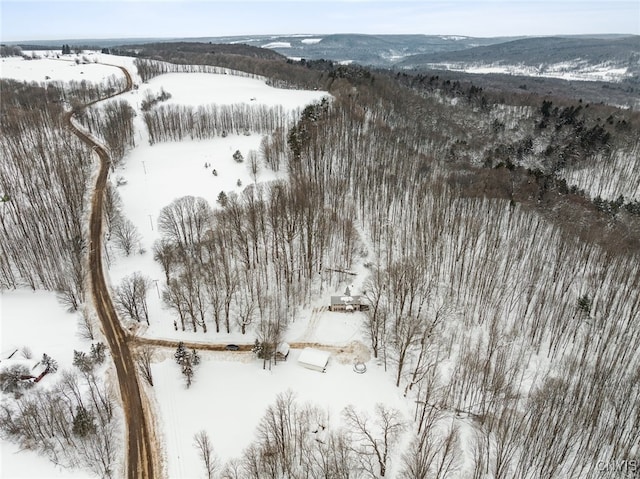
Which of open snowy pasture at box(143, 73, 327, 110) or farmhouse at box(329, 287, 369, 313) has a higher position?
open snowy pasture at box(143, 73, 327, 110)

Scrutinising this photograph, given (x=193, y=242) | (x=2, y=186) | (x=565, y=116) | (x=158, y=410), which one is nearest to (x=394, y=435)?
(x=158, y=410)

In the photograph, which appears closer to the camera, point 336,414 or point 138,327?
point 336,414

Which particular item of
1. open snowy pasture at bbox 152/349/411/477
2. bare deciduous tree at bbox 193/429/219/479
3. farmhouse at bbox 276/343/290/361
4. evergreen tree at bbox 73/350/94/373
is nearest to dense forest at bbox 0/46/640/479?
farmhouse at bbox 276/343/290/361

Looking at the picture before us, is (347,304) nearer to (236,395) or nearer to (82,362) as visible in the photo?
(236,395)

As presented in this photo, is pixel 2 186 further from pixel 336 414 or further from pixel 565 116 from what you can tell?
pixel 565 116

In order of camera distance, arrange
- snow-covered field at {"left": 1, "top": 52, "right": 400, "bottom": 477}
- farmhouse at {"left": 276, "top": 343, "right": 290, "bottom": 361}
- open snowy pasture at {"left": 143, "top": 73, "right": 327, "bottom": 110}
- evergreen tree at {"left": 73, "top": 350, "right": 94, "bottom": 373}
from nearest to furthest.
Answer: snow-covered field at {"left": 1, "top": 52, "right": 400, "bottom": 477} → evergreen tree at {"left": 73, "top": 350, "right": 94, "bottom": 373} → farmhouse at {"left": 276, "top": 343, "right": 290, "bottom": 361} → open snowy pasture at {"left": 143, "top": 73, "right": 327, "bottom": 110}

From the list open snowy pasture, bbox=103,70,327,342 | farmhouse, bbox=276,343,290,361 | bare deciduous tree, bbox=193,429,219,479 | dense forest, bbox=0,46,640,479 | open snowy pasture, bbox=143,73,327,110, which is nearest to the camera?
bare deciduous tree, bbox=193,429,219,479

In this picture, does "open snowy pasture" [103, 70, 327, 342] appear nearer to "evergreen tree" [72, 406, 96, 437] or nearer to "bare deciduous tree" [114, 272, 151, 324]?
"bare deciduous tree" [114, 272, 151, 324]

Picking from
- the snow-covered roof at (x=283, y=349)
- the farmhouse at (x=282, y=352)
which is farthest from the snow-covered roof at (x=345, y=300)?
Answer: the farmhouse at (x=282, y=352)
